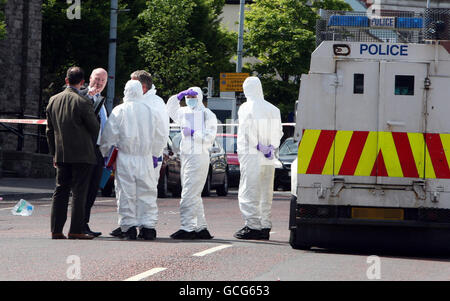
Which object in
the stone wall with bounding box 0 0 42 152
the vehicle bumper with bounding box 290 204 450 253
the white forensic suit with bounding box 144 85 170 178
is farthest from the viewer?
the stone wall with bounding box 0 0 42 152

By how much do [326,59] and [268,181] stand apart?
234cm

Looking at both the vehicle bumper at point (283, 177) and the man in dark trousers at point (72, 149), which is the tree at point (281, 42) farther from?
Result: the man in dark trousers at point (72, 149)

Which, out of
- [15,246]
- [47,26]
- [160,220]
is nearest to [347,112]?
[15,246]

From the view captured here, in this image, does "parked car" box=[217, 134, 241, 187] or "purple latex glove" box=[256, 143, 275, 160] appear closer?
"purple latex glove" box=[256, 143, 275, 160]

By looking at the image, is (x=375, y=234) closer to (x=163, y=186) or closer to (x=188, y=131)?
(x=188, y=131)

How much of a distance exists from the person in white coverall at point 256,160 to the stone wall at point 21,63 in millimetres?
27471

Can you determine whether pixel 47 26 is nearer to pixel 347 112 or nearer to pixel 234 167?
pixel 234 167

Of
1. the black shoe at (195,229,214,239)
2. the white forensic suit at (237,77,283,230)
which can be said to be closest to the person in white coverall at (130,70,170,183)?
the black shoe at (195,229,214,239)

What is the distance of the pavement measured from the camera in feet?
78.2

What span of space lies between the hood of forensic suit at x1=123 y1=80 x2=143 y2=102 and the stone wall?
27723mm

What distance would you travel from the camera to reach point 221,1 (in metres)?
64.5

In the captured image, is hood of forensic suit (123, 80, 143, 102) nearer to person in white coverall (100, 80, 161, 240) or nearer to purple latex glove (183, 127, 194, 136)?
person in white coverall (100, 80, 161, 240)

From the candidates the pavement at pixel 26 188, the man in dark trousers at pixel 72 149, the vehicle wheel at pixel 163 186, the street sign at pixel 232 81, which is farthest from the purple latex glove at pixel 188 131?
the street sign at pixel 232 81

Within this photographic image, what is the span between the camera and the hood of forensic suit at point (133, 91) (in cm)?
1288
